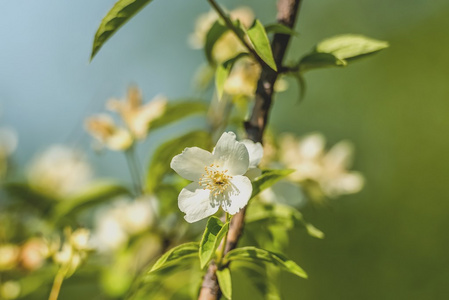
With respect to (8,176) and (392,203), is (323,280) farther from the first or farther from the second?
(8,176)

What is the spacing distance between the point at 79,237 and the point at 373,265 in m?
2.28

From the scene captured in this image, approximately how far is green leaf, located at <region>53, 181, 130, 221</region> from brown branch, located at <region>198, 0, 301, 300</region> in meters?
0.54

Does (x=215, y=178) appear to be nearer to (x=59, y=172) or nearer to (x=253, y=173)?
(x=253, y=173)

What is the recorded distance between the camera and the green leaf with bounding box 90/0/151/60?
744 mm

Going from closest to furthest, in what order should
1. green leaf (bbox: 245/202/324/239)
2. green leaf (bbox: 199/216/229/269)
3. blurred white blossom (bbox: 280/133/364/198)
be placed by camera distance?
1. green leaf (bbox: 199/216/229/269)
2. green leaf (bbox: 245/202/324/239)
3. blurred white blossom (bbox: 280/133/364/198)

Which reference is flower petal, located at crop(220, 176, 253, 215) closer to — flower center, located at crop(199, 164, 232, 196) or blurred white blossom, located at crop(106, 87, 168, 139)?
flower center, located at crop(199, 164, 232, 196)

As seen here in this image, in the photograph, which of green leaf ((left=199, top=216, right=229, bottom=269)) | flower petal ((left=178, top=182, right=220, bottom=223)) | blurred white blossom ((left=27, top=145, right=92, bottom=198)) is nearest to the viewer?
green leaf ((left=199, top=216, right=229, bottom=269))

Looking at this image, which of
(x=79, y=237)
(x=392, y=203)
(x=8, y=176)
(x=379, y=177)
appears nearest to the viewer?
(x=79, y=237)

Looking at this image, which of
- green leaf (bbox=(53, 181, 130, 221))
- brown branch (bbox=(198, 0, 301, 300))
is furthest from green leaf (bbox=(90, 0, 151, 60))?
green leaf (bbox=(53, 181, 130, 221))

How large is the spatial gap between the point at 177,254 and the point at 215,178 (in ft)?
0.44

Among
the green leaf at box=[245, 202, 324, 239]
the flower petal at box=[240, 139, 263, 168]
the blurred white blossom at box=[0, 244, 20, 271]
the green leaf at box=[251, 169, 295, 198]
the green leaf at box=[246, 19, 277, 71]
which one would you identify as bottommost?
the blurred white blossom at box=[0, 244, 20, 271]

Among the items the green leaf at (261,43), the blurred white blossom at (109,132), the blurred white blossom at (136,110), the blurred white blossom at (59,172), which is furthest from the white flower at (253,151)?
the blurred white blossom at (59,172)

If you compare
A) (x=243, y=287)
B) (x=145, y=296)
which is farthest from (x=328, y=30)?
(x=145, y=296)

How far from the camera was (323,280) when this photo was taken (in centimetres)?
286
